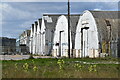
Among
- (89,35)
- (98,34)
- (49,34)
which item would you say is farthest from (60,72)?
(49,34)

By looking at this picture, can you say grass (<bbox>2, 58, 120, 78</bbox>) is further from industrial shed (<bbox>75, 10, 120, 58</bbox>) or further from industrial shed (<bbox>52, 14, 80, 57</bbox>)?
industrial shed (<bbox>52, 14, 80, 57</bbox>)

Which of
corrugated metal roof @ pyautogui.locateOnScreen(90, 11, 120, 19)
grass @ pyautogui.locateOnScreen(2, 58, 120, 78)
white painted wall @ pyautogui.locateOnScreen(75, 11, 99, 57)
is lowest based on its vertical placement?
grass @ pyautogui.locateOnScreen(2, 58, 120, 78)

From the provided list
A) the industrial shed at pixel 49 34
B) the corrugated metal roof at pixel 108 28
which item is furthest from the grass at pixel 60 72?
the industrial shed at pixel 49 34

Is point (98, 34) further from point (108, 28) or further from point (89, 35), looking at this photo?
point (89, 35)

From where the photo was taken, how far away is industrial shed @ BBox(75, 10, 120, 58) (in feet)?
132

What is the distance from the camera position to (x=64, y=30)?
54656 mm

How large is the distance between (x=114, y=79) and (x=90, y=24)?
31.3 meters

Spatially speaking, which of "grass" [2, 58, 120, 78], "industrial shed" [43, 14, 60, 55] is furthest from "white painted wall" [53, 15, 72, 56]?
"grass" [2, 58, 120, 78]

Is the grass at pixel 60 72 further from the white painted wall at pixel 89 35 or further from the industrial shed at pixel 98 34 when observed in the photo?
the white painted wall at pixel 89 35

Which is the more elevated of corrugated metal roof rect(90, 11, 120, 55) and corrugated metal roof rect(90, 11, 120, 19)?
corrugated metal roof rect(90, 11, 120, 19)

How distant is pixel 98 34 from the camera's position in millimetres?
40469

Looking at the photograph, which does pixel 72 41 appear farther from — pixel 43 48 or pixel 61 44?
pixel 43 48

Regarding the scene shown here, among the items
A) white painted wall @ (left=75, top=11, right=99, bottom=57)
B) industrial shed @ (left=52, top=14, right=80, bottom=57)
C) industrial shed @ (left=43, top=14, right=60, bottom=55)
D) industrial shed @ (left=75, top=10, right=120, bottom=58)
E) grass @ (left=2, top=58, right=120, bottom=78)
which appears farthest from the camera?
industrial shed @ (left=43, top=14, right=60, bottom=55)

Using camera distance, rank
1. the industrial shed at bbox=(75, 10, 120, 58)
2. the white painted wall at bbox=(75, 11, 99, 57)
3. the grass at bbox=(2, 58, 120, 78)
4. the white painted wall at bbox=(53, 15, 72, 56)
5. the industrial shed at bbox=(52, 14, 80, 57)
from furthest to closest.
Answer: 1. the white painted wall at bbox=(53, 15, 72, 56)
2. the industrial shed at bbox=(52, 14, 80, 57)
3. the white painted wall at bbox=(75, 11, 99, 57)
4. the industrial shed at bbox=(75, 10, 120, 58)
5. the grass at bbox=(2, 58, 120, 78)
